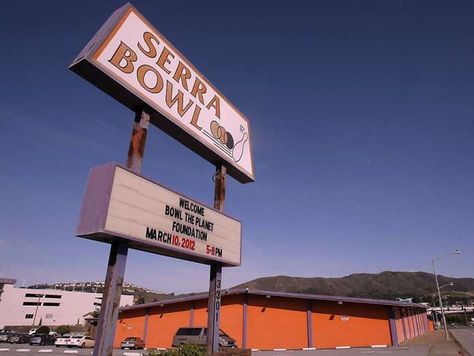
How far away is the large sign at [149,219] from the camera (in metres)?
7.18

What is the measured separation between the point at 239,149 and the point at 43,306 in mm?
94144

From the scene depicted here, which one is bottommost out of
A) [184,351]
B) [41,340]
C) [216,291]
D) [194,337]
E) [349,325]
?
[41,340]

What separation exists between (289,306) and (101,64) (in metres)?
28.1

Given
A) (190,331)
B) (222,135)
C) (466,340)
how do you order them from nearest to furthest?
1. (222,135)
2. (190,331)
3. (466,340)

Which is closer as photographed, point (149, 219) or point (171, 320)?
point (149, 219)

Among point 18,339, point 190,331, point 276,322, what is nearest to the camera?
point 190,331

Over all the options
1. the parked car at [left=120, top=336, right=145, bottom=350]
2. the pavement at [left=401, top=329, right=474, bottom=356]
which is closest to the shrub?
the pavement at [left=401, top=329, right=474, bottom=356]

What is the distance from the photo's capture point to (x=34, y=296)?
8700cm

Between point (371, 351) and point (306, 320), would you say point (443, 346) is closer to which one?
point (371, 351)

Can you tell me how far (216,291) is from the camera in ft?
36.6

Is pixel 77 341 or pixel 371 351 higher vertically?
pixel 371 351

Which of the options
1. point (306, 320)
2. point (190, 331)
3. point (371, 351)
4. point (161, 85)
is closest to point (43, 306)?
point (190, 331)

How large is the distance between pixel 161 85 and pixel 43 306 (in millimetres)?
96574

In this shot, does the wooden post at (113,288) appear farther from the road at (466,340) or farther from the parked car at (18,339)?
the parked car at (18,339)
